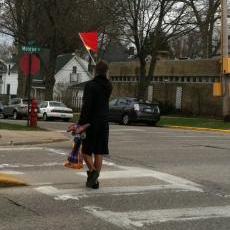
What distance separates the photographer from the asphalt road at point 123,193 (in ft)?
25.1

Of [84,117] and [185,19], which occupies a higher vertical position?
[185,19]

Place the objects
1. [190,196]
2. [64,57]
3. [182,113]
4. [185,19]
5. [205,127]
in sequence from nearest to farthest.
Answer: [190,196], [205,127], [185,19], [182,113], [64,57]

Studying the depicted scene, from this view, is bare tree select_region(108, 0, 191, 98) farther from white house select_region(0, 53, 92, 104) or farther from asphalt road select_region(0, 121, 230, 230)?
white house select_region(0, 53, 92, 104)

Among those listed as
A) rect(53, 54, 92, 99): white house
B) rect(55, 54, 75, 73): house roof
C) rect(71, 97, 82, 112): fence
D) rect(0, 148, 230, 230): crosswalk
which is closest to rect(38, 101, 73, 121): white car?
rect(71, 97, 82, 112): fence

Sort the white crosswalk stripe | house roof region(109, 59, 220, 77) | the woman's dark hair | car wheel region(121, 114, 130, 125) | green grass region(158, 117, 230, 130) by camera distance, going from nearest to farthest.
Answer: the white crosswalk stripe < the woman's dark hair < green grass region(158, 117, 230, 130) < car wheel region(121, 114, 130, 125) < house roof region(109, 59, 220, 77)

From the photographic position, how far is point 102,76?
9633 millimetres

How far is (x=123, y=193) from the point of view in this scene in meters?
9.53

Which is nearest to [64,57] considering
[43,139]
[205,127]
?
[205,127]

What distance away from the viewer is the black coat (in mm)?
9547

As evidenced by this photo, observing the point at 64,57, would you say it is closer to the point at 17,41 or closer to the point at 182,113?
the point at 17,41

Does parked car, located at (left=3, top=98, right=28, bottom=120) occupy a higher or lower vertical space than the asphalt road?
higher

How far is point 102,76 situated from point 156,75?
3692 cm

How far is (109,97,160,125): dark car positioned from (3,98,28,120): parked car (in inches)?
338

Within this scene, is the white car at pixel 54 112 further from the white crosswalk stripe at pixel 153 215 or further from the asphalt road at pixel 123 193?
the white crosswalk stripe at pixel 153 215
